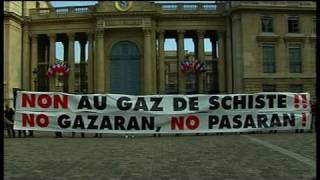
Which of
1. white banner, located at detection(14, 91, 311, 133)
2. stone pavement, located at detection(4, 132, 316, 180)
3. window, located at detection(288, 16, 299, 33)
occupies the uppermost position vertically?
window, located at detection(288, 16, 299, 33)

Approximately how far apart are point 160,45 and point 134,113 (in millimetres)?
45879

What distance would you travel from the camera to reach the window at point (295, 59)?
67500 mm

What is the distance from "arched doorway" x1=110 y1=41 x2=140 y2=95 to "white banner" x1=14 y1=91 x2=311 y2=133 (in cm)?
4458

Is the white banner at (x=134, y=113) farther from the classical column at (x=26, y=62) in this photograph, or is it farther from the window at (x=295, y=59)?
the classical column at (x=26, y=62)

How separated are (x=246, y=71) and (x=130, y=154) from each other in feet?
164

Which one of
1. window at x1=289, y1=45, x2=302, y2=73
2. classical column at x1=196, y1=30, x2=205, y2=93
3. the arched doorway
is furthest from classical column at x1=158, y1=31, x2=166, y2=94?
window at x1=289, y1=45, x2=302, y2=73

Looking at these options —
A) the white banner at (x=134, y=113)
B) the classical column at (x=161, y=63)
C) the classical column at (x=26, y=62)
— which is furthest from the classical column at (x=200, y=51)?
the white banner at (x=134, y=113)

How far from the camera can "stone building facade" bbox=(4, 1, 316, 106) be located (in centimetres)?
6650

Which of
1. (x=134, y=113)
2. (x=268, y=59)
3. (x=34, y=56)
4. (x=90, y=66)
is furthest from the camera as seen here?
(x=34, y=56)

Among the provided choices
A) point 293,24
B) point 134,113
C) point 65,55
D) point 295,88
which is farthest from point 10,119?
point 65,55

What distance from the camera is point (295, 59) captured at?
67.8m

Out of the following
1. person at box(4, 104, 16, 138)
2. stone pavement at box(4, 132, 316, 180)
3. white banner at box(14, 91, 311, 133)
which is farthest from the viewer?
person at box(4, 104, 16, 138)

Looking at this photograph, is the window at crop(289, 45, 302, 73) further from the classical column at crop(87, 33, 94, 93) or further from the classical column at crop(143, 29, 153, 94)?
the classical column at crop(87, 33, 94, 93)

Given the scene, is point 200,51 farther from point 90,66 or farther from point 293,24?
point 90,66
